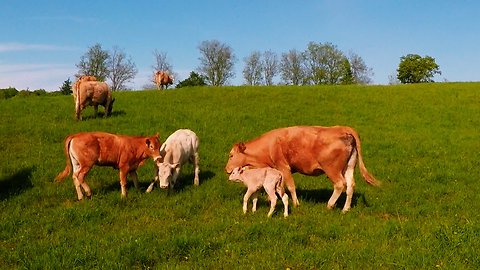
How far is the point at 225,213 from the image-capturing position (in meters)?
10.3

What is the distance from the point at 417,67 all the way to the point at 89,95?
74973 mm

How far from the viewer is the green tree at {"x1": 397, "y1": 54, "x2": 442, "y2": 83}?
85.3 metres

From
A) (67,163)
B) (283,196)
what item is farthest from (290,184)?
(67,163)

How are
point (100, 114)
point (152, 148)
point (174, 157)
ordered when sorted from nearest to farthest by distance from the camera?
1. point (152, 148)
2. point (174, 157)
3. point (100, 114)

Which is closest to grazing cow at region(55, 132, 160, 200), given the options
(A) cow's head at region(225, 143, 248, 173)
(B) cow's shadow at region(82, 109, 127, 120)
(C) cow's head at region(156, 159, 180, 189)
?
(C) cow's head at region(156, 159, 180, 189)

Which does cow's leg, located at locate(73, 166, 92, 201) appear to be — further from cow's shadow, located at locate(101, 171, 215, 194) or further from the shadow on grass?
the shadow on grass

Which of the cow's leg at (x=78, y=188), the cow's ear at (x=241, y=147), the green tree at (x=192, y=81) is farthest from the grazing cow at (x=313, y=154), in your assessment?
the green tree at (x=192, y=81)

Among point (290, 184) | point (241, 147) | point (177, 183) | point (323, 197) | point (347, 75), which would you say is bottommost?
point (323, 197)

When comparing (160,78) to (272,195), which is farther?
(160,78)

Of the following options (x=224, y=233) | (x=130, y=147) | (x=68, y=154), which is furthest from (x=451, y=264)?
(x=68, y=154)

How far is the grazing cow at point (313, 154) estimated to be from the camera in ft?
34.5

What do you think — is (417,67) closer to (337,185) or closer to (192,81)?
(192,81)

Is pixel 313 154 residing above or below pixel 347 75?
below

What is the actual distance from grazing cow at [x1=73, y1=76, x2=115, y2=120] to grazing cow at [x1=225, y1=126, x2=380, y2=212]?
1371 centimetres
